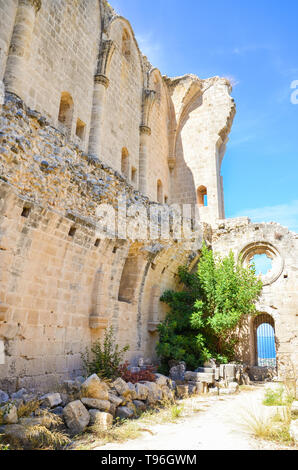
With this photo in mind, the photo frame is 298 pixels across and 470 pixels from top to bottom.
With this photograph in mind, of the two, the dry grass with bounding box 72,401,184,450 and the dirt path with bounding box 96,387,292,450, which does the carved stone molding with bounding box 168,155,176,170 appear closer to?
the dirt path with bounding box 96,387,292,450

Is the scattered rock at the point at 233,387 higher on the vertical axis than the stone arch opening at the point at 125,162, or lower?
lower

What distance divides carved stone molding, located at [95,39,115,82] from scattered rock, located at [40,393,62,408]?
11.7m

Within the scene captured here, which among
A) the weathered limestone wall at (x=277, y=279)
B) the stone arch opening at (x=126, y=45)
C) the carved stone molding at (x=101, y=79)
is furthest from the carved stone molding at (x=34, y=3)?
the weathered limestone wall at (x=277, y=279)

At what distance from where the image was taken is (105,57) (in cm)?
1336

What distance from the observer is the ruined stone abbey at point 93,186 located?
5.54 meters

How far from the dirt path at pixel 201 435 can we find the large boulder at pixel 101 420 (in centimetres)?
48

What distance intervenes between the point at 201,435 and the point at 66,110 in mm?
10724

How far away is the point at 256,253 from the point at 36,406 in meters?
10.3

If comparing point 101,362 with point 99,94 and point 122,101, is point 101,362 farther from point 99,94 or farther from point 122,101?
point 122,101

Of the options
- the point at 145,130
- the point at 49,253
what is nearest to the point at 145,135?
the point at 145,130

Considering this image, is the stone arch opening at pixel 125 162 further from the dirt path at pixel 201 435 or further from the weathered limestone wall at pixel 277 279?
the dirt path at pixel 201 435

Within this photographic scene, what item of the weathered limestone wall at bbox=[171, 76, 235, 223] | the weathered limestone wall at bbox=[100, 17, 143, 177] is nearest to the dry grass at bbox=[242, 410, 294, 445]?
the weathered limestone wall at bbox=[100, 17, 143, 177]

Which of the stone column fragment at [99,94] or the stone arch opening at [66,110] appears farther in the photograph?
the stone column fragment at [99,94]
